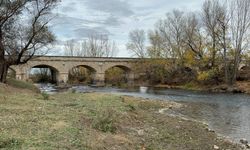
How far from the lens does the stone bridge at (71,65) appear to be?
7225 centimetres

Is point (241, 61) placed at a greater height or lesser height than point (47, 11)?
lesser

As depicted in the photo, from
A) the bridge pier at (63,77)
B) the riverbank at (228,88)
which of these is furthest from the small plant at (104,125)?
the bridge pier at (63,77)

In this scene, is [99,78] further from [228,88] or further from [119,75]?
[228,88]

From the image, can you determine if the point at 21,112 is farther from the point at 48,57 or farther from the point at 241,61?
the point at 48,57

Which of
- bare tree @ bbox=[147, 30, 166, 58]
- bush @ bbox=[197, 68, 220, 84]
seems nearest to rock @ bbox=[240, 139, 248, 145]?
bush @ bbox=[197, 68, 220, 84]

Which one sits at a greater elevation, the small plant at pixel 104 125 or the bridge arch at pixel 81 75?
the bridge arch at pixel 81 75

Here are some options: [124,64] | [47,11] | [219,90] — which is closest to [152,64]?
[124,64]

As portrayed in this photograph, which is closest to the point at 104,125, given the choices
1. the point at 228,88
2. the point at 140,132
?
the point at 140,132

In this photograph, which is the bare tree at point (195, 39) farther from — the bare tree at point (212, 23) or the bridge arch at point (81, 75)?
the bridge arch at point (81, 75)

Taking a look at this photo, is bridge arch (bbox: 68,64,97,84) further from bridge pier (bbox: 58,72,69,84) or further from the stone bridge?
bridge pier (bbox: 58,72,69,84)

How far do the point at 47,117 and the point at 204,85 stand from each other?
48536 millimetres

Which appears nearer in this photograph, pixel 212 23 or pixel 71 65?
pixel 212 23

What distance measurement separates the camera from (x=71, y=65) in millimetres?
77938

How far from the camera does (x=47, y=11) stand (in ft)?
114
